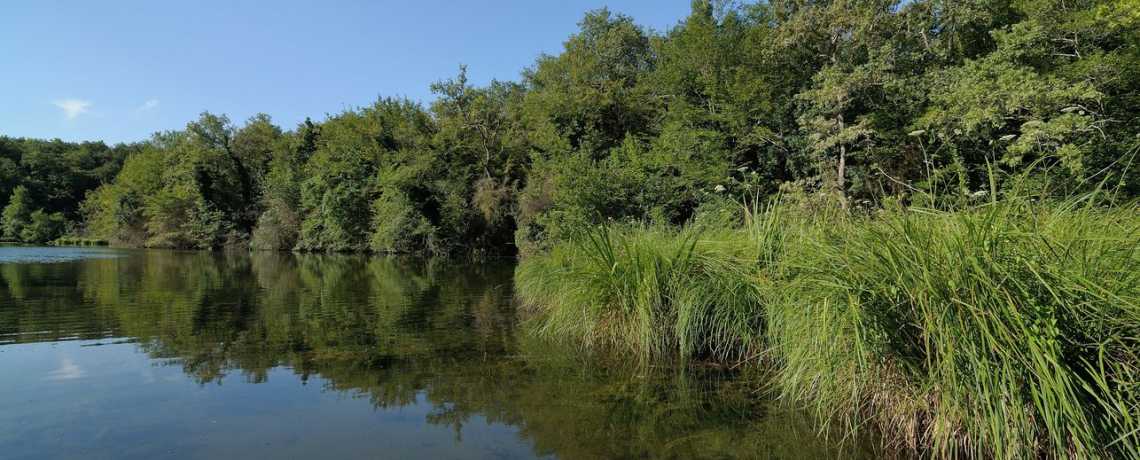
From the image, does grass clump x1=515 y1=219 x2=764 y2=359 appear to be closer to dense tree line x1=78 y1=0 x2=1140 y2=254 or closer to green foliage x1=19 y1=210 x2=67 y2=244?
dense tree line x1=78 y1=0 x2=1140 y2=254

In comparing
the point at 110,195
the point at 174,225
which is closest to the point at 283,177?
the point at 174,225

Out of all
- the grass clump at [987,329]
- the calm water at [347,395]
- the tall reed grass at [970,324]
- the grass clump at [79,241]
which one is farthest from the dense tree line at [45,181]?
the grass clump at [987,329]

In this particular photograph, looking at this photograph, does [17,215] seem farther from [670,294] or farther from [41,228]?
[670,294]

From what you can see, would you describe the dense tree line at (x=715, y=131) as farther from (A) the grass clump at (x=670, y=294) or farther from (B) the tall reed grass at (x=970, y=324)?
(A) the grass clump at (x=670, y=294)

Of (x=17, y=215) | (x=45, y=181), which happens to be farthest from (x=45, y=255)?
(x=45, y=181)

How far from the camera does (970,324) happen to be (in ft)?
11.9

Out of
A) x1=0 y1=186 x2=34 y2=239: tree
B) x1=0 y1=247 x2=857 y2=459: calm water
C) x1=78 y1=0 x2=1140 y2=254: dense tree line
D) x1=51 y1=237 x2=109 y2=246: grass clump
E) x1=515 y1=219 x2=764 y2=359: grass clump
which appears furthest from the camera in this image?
x1=0 y1=186 x2=34 y2=239: tree

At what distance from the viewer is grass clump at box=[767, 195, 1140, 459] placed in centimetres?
321

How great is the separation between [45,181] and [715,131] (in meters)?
94.0

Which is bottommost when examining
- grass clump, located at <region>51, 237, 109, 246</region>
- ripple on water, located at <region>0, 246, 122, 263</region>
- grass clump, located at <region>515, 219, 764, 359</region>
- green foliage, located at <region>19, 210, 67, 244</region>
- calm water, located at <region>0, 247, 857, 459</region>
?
calm water, located at <region>0, 247, 857, 459</region>

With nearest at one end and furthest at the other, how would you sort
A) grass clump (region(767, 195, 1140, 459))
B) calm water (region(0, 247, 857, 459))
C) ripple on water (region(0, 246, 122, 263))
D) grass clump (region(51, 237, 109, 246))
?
1. grass clump (region(767, 195, 1140, 459))
2. calm water (region(0, 247, 857, 459))
3. ripple on water (region(0, 246, 122, 263))
4. grass clump (region(51, 237, 109, 246))

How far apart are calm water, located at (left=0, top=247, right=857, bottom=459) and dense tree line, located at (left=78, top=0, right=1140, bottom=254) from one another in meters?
2.79

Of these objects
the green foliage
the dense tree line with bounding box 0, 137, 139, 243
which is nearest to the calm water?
the green foliage

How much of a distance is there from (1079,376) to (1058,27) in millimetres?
21515
